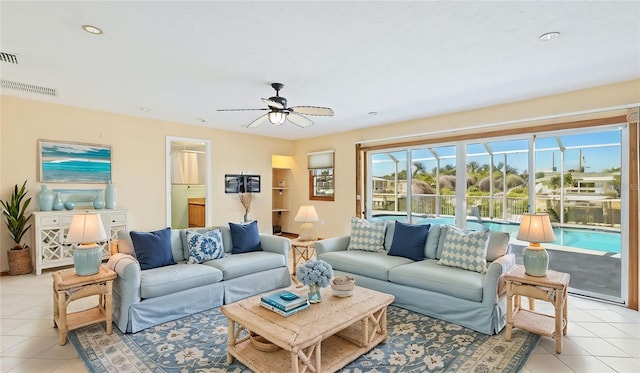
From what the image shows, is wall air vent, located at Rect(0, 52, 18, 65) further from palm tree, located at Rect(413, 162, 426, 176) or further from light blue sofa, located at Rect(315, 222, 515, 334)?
palm tree, located at Rect(413, 162, 426, 176)

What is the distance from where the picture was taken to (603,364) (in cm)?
239

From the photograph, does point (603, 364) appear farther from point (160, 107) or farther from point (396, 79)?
point (160, 107)

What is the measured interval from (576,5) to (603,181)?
9.17 feet

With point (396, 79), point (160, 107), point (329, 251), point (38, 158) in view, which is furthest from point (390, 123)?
point (38, 158)

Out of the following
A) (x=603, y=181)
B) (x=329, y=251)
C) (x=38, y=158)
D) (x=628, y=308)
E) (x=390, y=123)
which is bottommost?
(x=628, y=308)

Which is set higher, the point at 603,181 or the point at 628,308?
the point at 603,181

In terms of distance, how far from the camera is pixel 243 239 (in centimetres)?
413

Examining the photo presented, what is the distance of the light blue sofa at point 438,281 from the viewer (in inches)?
113

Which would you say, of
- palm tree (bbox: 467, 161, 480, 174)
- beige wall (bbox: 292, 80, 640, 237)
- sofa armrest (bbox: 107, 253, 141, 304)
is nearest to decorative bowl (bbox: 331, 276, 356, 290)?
sofa armrest (bbox: 107, 253, 141, 304)


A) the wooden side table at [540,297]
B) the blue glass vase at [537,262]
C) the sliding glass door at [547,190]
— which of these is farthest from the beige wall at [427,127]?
the wooden side table at [540,297]

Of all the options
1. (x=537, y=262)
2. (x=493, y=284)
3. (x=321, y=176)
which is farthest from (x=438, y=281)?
(x=321, y=176)

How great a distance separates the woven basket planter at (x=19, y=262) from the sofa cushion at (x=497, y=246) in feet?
20.0

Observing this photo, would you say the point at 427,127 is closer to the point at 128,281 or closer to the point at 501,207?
the point at 501,207

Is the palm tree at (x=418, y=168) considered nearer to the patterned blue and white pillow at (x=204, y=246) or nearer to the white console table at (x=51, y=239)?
the patterned blue and white pillow at (x=204, y=246)
